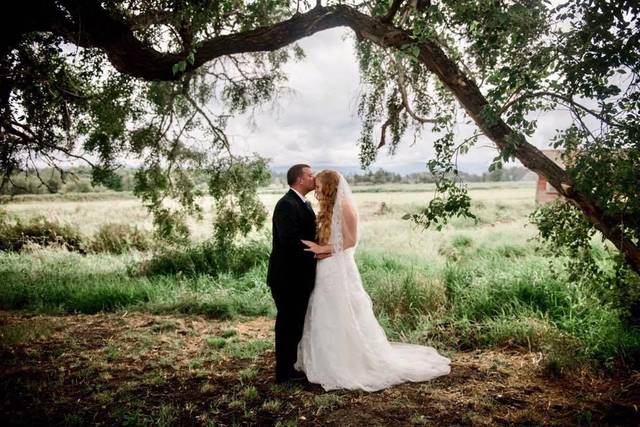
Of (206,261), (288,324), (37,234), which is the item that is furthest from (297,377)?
(37,234)

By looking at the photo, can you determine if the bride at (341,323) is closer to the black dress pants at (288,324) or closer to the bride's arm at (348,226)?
the bride's arm at (348,226)

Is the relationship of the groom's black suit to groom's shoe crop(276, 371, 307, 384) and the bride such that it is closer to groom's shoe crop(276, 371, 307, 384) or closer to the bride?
groom's shoe crop(276, 371, 307, 384)

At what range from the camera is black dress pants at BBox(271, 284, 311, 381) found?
525 cm

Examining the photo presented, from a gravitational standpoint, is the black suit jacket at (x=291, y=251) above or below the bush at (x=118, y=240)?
above

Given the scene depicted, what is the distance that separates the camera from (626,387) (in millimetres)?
4660

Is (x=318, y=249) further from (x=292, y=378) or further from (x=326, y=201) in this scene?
(x=292, y=378)

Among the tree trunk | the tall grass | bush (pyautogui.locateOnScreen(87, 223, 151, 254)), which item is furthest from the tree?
bush (pyautogui.locateOnScreen(87, 223, 151, 254))

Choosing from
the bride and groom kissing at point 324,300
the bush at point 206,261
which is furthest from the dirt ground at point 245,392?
the bush at point 206,261

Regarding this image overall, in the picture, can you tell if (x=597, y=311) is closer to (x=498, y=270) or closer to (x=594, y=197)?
(x=498, y=270)

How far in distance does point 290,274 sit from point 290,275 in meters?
0.01

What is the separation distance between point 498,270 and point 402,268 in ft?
7.23

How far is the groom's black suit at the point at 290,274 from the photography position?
17.2ft

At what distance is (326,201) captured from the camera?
5270 millimetres

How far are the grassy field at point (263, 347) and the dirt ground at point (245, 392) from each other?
2 centimetres
